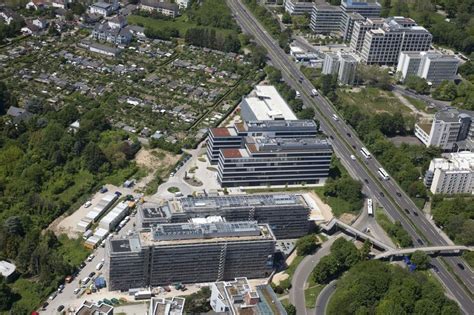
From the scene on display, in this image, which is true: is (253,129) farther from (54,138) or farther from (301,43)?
(301,43)

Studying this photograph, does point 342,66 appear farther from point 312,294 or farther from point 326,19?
point 312,294

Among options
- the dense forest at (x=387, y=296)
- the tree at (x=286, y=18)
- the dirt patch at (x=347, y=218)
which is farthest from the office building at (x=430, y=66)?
the dense forest at (x=387, y=296)

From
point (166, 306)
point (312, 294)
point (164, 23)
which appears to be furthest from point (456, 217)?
point (164, 23)

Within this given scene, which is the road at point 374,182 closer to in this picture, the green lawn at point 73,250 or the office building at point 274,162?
the office building at point 274,162

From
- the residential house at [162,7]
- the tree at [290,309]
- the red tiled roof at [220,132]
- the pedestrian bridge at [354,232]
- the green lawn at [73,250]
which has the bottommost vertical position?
the green lawn at [73,250]

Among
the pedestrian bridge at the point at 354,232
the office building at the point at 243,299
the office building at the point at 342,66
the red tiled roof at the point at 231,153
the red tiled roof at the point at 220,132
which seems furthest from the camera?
the office building at the point at 342,66

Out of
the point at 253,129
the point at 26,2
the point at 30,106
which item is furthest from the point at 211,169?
the point at 26,2

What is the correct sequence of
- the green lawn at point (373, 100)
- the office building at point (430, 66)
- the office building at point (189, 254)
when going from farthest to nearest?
1. the office building at point (430, 66)
2. the green lawn at point (373, 100)
3. the office building at point (189, 254)
